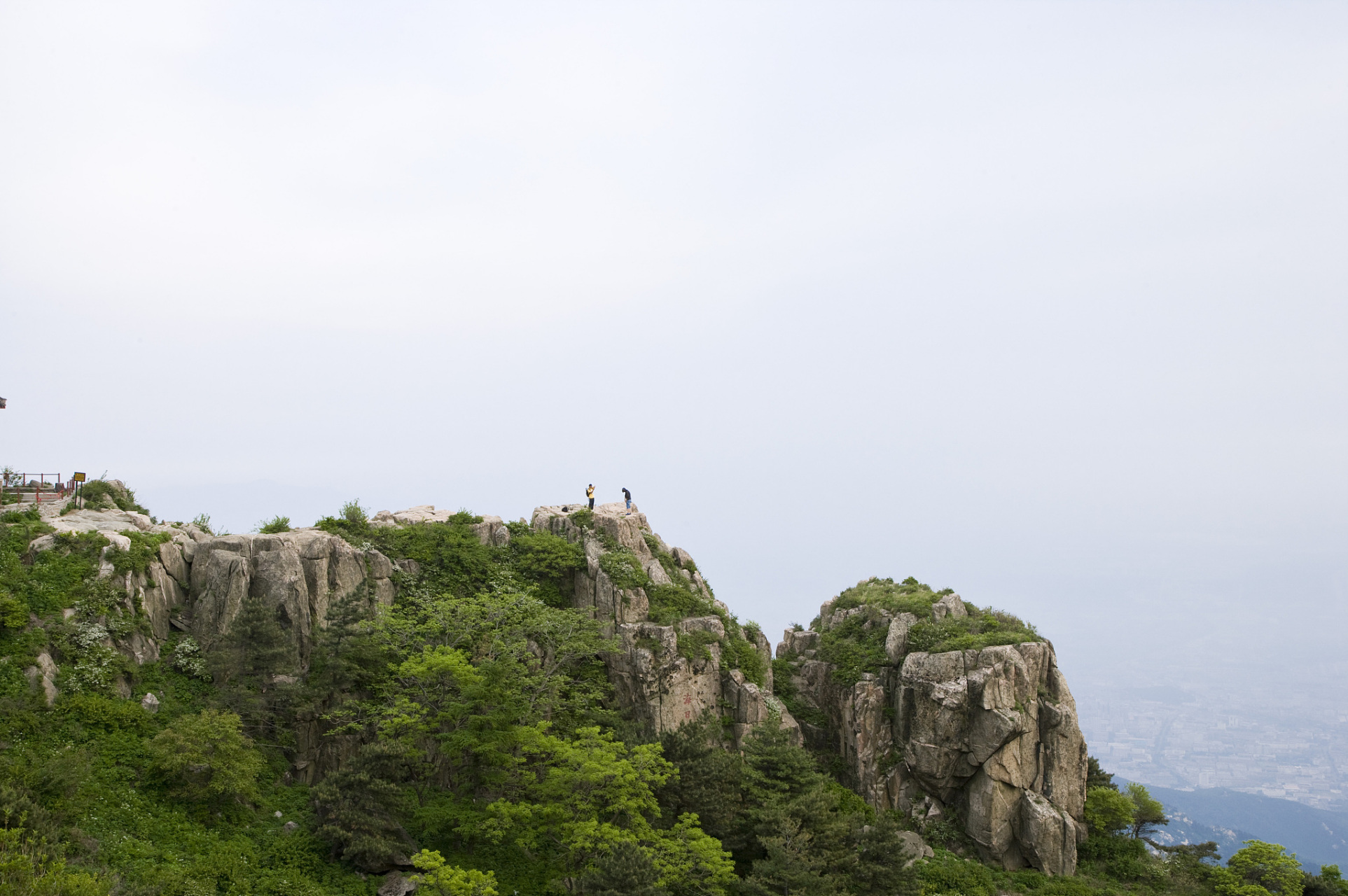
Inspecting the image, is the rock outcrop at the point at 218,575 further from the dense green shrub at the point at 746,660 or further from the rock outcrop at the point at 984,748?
the rock outcrop at the point at 984,748

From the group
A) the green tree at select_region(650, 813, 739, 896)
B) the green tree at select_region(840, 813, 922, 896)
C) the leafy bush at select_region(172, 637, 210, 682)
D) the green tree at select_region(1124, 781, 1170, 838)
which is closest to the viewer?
the green tree at select_region(650, 813, 739, 896)

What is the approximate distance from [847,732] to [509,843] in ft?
59.8

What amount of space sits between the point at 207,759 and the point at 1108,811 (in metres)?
40.0

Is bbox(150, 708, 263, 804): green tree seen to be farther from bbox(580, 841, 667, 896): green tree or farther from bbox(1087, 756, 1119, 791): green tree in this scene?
bbox(1087, 756, 1119, 791): green tree

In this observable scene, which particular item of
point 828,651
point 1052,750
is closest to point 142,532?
point 828,651

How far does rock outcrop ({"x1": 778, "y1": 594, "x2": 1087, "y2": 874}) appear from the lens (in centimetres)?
3703

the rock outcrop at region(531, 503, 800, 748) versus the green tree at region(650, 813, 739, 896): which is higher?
the rock outcrop at region(531, 503, 800, 748)

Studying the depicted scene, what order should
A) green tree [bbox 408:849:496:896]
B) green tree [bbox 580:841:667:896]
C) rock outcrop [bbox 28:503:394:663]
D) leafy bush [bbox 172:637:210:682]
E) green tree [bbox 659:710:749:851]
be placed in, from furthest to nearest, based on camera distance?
rock outcrop [bbox 28:503:394:663]
leafy bush [bbox 172:637:210:682]
green tree [bbox 659:710:749:851]
green tree [bbox 580:841:667:896]
green tree [bbox 408:849:496:896]

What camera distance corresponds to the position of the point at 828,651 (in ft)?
145

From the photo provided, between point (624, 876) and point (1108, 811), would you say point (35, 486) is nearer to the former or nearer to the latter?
point (624, 876)

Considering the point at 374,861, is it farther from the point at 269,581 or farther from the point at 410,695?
the point at 269,581

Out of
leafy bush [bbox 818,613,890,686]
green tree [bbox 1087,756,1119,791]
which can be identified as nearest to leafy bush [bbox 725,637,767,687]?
leafy bush [bbox 818,613,890,686]

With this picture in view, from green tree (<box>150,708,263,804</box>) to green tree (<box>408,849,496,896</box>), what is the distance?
7562 millimetres

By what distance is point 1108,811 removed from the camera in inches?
1523
